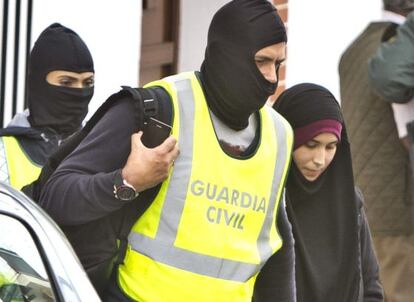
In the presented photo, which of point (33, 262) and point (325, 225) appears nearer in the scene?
point (33, 262)

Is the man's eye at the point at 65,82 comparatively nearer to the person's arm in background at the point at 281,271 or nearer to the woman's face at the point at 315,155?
the woman's face at the point at 315,155

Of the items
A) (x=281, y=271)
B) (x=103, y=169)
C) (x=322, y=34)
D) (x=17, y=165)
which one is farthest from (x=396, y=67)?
Result: (x=322, y=34)

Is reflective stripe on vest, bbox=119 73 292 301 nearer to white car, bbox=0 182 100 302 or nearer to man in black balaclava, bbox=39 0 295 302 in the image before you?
man in black balaclava, bbox=39 0 295 302

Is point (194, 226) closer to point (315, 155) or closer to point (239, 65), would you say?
point (239, 65)

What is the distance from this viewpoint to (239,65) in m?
4.65

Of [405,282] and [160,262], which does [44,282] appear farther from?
[405,282]

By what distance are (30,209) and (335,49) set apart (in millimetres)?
5285

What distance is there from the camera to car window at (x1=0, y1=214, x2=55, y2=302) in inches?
146

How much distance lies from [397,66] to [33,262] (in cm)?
294

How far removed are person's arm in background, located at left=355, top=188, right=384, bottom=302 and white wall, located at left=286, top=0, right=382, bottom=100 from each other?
10.2ft

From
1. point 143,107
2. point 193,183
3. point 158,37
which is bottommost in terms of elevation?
point 158,37

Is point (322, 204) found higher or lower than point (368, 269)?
higher

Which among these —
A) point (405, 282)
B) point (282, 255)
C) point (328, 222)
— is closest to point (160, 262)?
point (282, 255)

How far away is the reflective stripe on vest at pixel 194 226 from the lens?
4480 millimetres
